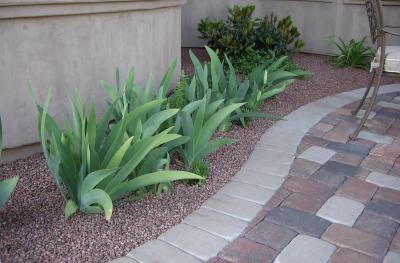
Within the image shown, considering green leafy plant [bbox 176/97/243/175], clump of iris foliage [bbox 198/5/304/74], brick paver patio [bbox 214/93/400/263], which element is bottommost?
brick paver patio [bbox 214/93/400/263]

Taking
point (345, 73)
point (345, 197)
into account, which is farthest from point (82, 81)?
point (345, 73)

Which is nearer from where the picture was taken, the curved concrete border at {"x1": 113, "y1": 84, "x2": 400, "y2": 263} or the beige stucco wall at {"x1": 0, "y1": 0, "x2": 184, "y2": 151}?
the curved concrete border at {"x1": 113, "y1": 84, "x2": 400, "y2": 263}

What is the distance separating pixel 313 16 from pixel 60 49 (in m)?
4.08

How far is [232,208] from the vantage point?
2.16 m

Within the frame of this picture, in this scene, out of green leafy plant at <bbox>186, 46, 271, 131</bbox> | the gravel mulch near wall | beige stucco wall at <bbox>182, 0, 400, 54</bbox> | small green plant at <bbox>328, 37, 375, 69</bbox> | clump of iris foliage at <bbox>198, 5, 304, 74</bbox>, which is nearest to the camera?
the gravel mulch near wall

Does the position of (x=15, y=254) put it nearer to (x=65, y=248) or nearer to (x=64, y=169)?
(x=65, y=248)

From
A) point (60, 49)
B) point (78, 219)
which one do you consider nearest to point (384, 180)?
point (78, 219)

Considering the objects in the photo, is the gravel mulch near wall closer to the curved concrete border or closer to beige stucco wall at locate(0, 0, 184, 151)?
the curved concrete border

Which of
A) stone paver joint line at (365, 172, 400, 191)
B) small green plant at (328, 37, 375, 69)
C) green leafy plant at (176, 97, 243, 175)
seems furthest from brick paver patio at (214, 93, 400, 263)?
small green plant at (328, 37, 375, 69)

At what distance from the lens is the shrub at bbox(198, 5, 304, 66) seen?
5.03 metres

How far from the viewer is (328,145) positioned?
2.99 meters

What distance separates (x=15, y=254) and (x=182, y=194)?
2.65 feet

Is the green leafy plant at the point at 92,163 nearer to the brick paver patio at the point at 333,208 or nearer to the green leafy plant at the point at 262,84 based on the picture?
the brick paver patio at the point at 333,208

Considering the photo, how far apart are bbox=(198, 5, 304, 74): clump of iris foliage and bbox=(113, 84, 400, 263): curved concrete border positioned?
186 centimetres
